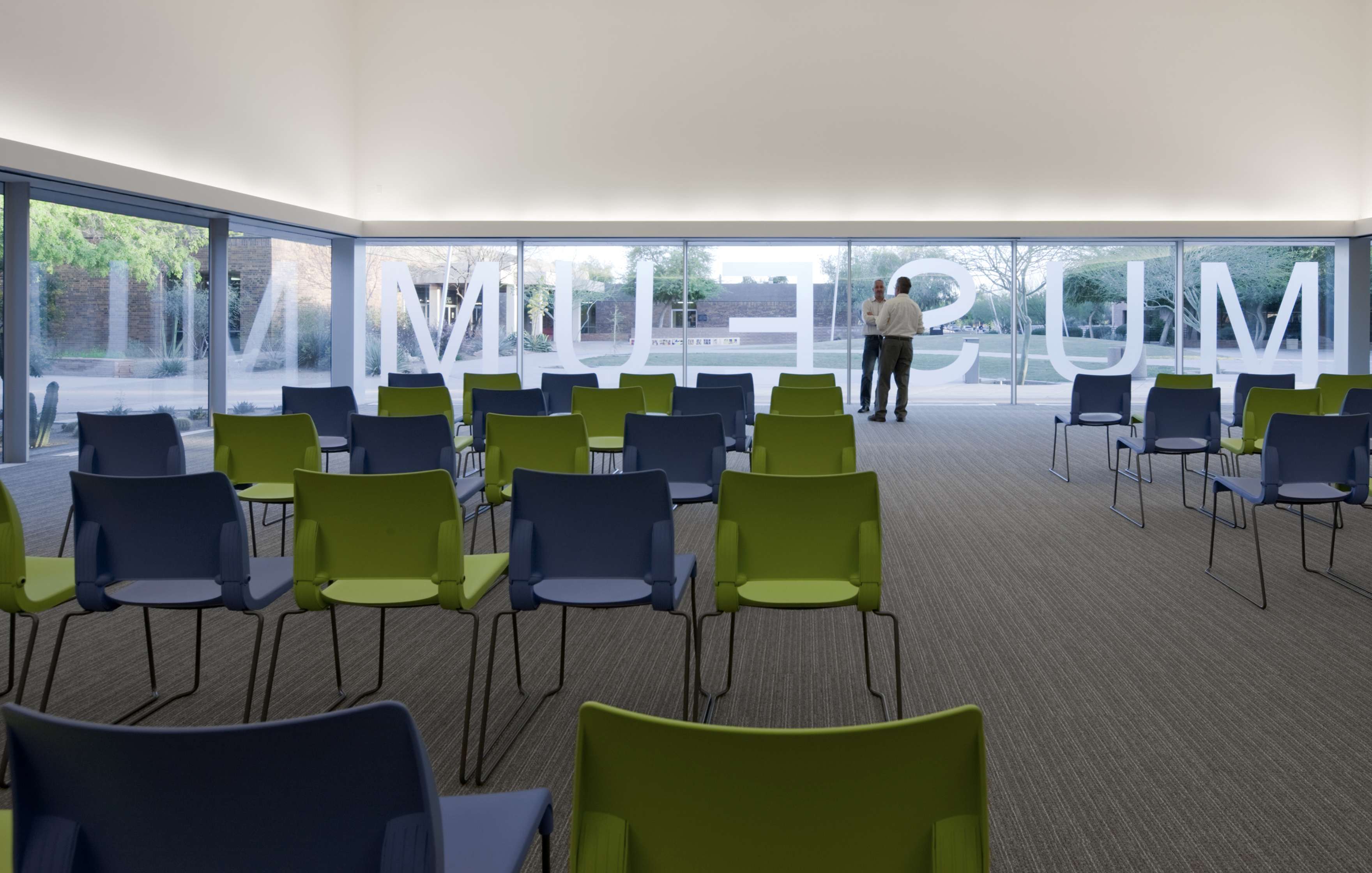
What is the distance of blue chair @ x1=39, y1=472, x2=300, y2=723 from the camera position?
3.23 meters

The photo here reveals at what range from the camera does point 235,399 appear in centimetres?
1215

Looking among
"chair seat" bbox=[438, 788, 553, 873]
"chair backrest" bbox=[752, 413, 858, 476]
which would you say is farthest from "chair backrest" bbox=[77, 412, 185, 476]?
"chair seat" bbox=[438, 788, 553, 873]

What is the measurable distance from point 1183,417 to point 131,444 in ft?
21.8

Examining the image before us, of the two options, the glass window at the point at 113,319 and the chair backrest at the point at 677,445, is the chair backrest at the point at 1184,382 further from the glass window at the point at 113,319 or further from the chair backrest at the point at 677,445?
the glass window at the point at 113,319

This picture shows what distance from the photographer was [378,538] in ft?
10.8

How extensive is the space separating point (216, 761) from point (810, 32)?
14880mm

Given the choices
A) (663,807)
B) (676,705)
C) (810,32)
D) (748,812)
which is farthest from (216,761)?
(810,32)

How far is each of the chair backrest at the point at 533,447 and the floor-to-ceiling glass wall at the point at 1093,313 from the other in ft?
37.1

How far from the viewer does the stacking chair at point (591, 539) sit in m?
3.31

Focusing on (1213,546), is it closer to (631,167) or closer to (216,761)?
(216,761)

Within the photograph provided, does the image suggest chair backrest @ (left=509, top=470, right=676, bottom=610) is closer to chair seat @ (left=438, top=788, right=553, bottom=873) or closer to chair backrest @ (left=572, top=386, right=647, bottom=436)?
chair seat @ (left=438, top=788, right=553, bottom=873)

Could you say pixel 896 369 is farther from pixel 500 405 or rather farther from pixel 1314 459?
pixel 1314 459

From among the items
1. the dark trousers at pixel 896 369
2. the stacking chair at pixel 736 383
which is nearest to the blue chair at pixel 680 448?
the stacking chair at pixel 736 383

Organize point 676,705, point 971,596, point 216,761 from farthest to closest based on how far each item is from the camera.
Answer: point 971,596, point 676,705, point 216,761
